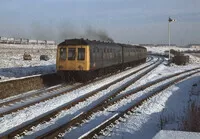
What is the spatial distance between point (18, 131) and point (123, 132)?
264 cm

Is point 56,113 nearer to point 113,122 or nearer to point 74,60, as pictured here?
point 113,122

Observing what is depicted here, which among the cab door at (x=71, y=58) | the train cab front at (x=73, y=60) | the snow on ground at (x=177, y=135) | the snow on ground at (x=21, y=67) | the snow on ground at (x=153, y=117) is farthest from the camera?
the snow on ground at (x=21, y=67)

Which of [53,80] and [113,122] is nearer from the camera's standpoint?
[113,122]

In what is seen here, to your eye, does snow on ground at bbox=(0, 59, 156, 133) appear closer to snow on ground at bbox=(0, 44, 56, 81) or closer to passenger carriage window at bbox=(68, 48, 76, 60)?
passenger carriage window at bbox=(68, 48, 76, 60)

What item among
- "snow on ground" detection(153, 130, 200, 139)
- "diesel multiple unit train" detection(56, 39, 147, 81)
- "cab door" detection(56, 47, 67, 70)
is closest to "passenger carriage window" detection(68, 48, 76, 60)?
"diesel multiple unit train" detection(56, 39, 147, 81)

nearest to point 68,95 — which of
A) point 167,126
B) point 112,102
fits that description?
point 112,102

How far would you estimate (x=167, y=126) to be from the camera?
9555mm

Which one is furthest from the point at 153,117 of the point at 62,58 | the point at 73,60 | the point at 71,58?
the point at 62,58

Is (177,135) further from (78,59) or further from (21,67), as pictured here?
(21,67)

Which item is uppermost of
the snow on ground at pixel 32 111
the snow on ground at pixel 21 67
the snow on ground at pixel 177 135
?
the snow on ground at pixel 21 67

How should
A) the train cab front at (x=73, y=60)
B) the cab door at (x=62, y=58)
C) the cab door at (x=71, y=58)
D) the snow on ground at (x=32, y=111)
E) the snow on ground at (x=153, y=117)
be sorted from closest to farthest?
the snow on ground at (x=153, y=117) → the snow on ground at (x=32, y=111) → the train cab front at (x=73, y=60) → the cab door at (x=71, y=58) → the cab door at (x=62, y=58)

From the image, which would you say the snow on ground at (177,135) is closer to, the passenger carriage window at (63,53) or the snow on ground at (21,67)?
the passenger carriage window at (63,53)

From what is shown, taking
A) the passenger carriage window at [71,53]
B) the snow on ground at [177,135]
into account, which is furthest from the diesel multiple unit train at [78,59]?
the snow on ground at [177,135]

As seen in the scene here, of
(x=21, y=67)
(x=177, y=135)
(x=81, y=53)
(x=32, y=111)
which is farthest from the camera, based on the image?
(x=21, y=67)
